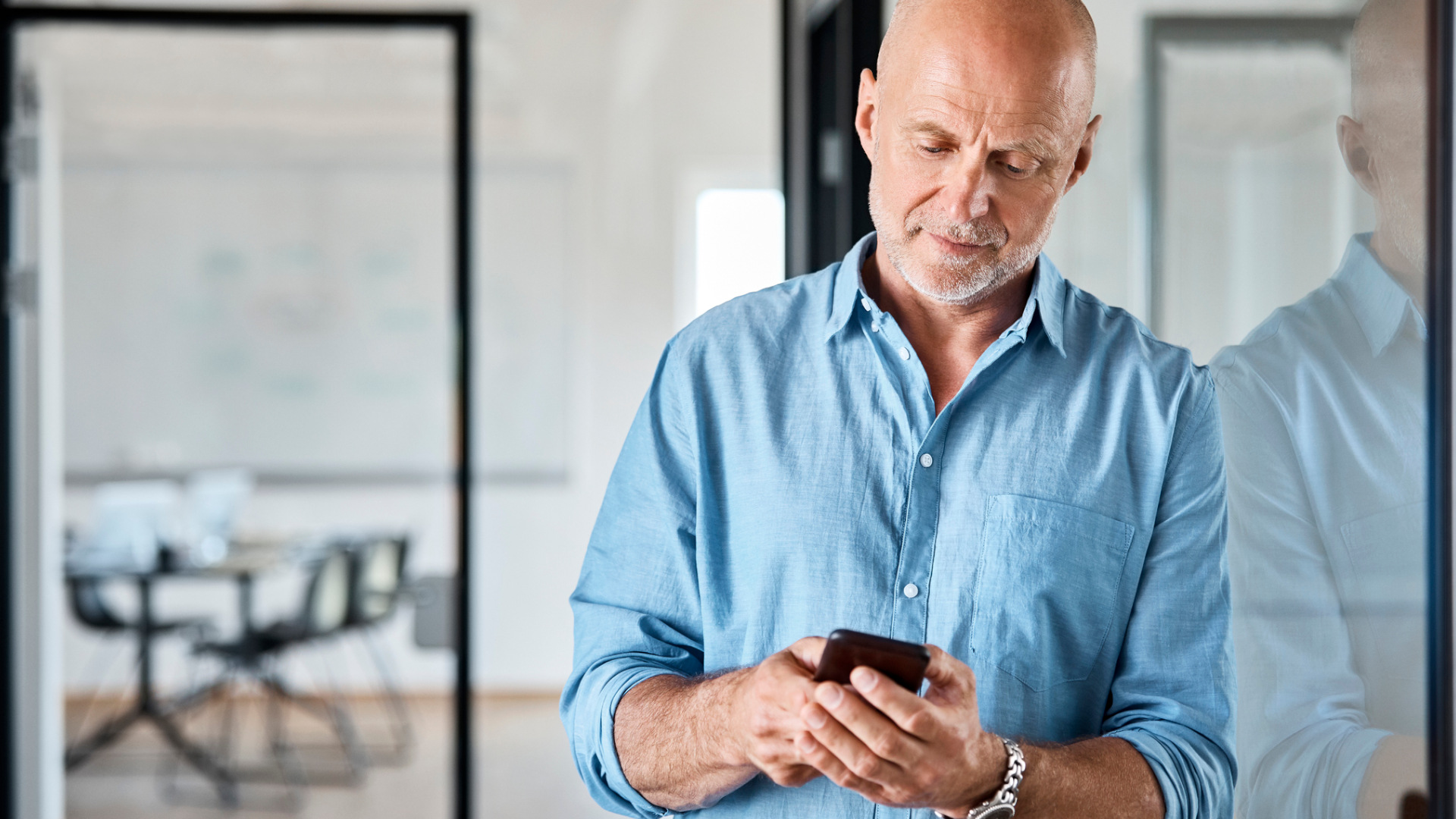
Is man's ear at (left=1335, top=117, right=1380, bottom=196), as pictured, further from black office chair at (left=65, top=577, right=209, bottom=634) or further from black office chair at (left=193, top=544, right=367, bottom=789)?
black office chair at (left=65, top=577, right=209, bottom=634)

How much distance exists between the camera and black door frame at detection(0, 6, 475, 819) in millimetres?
2561

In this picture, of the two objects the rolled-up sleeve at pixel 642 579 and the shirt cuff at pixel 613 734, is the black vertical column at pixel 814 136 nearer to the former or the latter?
the rolled-up sleeve at pixel 642 579

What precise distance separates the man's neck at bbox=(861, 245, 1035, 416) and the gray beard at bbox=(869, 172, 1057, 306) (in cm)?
6

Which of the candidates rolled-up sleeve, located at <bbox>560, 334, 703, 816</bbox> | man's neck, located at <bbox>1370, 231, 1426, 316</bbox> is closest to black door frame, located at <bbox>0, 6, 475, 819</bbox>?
rolled-up sleeve, located at <bbox>560, 334, 703, 816</bbox>

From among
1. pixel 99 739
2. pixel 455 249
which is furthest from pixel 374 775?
pixel 455 249

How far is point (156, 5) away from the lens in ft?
8.41

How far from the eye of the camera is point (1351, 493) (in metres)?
0.92

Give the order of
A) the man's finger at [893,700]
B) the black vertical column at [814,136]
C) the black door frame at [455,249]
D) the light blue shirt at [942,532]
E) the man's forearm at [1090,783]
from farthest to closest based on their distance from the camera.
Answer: the black door frame at [455,249] → the black vertical column at [814,136] → the light blue shirt at [942,532] → the man's forearm at [1090,783] → the man's finger at [893,700]

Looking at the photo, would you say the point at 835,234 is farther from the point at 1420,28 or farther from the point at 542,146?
the point at 1420,28

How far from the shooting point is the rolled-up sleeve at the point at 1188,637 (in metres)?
0.92

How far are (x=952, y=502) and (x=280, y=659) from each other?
7.20 ft

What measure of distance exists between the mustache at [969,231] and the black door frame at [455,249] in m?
1.86

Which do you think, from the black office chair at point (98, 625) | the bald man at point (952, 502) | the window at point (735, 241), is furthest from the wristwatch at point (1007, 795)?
the black office chair at point (98, 625)

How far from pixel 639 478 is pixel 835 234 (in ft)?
4.40
